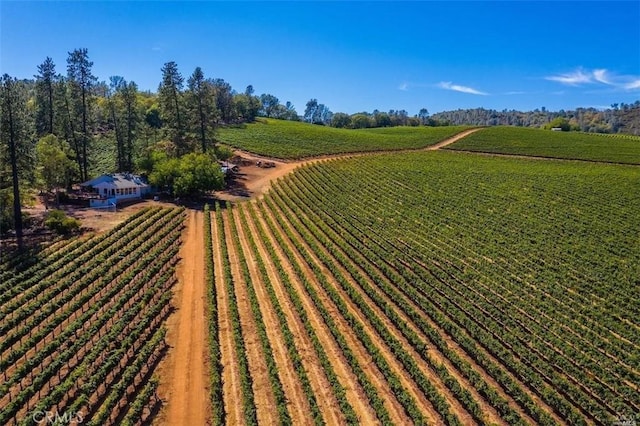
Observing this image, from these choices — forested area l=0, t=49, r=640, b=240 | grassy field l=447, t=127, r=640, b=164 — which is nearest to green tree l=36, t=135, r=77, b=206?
forested area l=0, t=49, r=640, b=240

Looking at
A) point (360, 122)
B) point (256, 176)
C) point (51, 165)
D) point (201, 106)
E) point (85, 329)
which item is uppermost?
point (360, 122)

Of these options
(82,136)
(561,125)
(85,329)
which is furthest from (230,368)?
(561,125)

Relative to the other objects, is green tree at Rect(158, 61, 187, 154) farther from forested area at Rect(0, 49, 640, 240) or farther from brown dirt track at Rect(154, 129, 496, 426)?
brown dirt track at Rect(154, 129, 496, 426)

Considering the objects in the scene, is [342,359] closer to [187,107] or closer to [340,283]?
[340,283]

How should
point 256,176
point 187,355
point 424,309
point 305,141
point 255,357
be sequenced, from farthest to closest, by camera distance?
1. point 305,141
2. point 256,176
3. point 424,309
4. point 187,355
5. point 255,357

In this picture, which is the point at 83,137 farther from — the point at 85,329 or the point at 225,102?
the point at 225,102

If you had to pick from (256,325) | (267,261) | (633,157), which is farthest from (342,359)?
(633,157)
